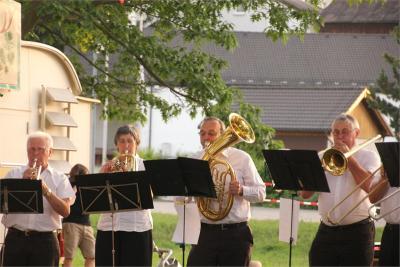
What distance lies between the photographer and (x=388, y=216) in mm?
9781

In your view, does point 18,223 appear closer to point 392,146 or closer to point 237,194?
point 237,194

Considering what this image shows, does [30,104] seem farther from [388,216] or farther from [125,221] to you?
[388,216]

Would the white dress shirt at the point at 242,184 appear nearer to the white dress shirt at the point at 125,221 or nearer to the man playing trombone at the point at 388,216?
the white dress shirt at the point at 125,221

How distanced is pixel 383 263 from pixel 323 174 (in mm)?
925

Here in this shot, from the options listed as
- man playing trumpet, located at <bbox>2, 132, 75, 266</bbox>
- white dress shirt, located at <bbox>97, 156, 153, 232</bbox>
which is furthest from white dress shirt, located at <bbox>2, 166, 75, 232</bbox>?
white dress shirt, located at <bbox>97, 156, 153, 232</bbox>

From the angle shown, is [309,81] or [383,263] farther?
[309,81]

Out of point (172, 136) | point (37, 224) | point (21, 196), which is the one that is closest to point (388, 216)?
point (37, 224)

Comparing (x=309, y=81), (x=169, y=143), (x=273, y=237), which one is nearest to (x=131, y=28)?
(x=273, y=237)

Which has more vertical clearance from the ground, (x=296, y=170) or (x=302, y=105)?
(x=302, y=105)

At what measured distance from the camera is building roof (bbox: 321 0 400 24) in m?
67.6

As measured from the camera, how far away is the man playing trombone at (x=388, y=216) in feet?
31.7

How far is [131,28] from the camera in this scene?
70.4 feet

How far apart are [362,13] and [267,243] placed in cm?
4795

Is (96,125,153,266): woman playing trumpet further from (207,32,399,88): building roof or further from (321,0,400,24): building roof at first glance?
(321,0,400,24): building roof
